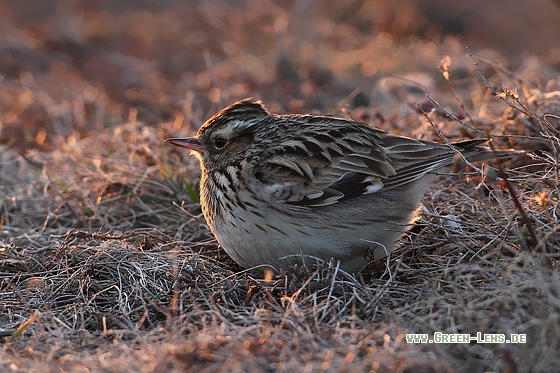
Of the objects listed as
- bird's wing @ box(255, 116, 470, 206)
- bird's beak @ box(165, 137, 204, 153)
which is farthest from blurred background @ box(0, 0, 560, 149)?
bird's beak @ box(165, 137, 204, 153)

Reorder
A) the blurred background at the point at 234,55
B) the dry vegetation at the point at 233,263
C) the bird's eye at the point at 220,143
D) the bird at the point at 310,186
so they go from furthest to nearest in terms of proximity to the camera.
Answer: the blurred background at the point at 234,55 < the bird's eye at the point at 220,143 < the bird at the point at 310,186 < the dry vegetation at the point at 233,263

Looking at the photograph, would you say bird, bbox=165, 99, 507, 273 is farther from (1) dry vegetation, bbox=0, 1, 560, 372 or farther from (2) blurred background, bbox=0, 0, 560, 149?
(2) blurred background, bbox=0, 0, 560, 149

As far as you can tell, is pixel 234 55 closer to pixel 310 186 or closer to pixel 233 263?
pixel 233 263

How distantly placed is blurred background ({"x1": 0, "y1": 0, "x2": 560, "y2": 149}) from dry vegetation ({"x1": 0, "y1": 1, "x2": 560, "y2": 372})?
71 millimetres

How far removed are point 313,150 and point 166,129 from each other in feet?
9.98

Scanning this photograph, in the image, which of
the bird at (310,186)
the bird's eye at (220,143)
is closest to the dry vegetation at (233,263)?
the bird at (310,186)

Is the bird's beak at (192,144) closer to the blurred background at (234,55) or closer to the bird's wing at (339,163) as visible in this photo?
the bird's wing at (339,163)

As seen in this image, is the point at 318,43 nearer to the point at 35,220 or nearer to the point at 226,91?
the point at 226,91

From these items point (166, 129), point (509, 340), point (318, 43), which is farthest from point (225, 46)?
point (509, 340)

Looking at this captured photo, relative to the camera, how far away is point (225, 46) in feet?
41.4

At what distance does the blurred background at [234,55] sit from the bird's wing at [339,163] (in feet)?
7.42

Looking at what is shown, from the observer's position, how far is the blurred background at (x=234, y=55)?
31.2 feet

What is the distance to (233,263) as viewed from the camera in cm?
563

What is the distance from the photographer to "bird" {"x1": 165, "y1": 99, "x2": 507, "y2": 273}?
16.2 ft
